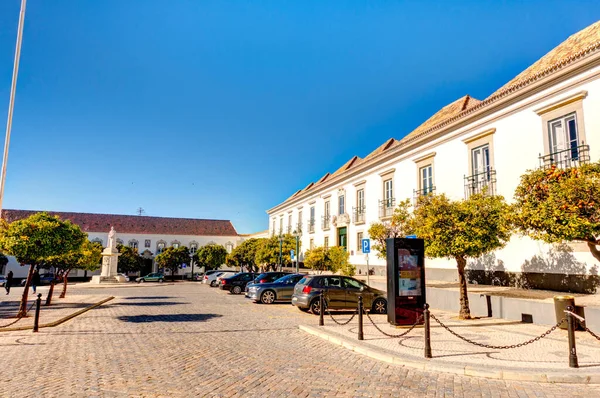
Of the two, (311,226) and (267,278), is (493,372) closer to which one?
(267,278)

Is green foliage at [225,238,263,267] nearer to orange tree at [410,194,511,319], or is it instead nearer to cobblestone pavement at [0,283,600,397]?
orange tree at [410,194,511,319]

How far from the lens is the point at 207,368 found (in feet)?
22.4

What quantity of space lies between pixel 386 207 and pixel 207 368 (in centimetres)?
2002

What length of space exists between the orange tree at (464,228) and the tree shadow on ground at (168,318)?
7.88 metres

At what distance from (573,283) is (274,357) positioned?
11.7 m

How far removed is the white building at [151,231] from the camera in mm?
66625

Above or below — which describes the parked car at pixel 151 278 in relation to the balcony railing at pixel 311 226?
below

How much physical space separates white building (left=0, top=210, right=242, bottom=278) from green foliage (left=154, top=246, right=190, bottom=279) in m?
9.83

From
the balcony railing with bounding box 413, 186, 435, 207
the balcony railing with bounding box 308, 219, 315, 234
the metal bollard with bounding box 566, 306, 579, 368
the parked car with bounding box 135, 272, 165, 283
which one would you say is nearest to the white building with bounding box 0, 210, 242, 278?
the parked car with bounding box 135, 272, 165, 283

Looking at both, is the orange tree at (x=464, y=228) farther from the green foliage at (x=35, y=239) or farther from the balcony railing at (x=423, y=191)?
the green foliage at (x=35, y=239)

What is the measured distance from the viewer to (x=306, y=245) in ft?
126

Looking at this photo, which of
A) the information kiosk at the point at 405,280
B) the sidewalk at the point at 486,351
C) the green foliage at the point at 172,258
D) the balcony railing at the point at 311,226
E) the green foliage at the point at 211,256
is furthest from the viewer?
the green foliage at the point at 211,256

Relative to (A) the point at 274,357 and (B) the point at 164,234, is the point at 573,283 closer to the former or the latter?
(A) the point at 274,357

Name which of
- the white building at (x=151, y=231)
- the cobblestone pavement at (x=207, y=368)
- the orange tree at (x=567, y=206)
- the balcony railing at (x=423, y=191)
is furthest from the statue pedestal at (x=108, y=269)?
the orange tree at (x=567, y=206)
